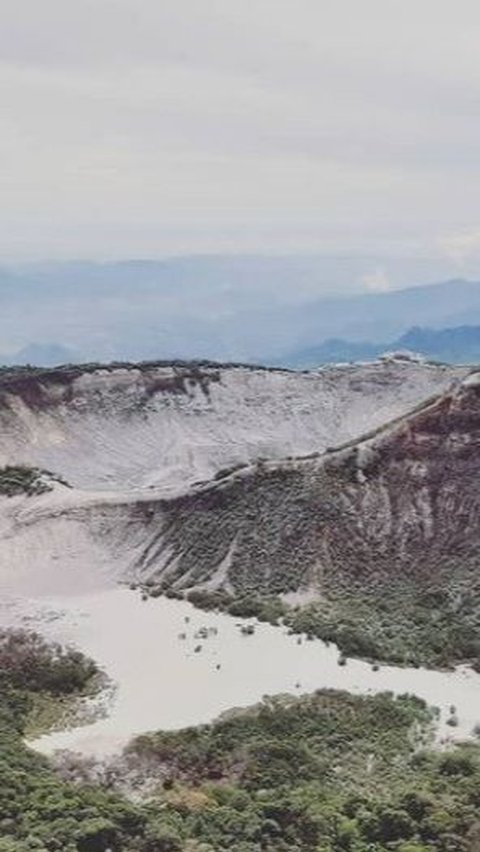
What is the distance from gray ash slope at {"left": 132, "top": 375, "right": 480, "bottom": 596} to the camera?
51562 mm

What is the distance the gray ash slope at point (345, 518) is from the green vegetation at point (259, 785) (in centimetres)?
1139

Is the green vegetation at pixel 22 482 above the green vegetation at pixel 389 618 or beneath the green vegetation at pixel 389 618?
above

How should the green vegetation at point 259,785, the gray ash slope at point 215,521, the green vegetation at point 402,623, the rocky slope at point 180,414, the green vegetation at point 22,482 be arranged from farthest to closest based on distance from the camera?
the rocky slope at point 180,414, the green vegetation at point 22,482, the gray ash slope at point 215,521, the green vegetation at point 402,623, the green vegetation at point 259,785

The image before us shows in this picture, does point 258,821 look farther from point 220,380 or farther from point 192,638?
point 220,380

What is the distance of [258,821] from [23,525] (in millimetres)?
34555

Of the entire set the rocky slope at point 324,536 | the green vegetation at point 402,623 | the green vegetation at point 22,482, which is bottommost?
the green vegetation at point 402,623

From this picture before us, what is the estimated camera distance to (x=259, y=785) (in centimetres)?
3216

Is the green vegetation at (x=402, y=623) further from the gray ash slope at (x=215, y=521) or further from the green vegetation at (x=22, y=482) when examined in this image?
the green vegetation at (x=22, y=482)

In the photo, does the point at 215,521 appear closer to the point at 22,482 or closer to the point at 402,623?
the point at 402,623

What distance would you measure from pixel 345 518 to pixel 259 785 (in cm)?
2275

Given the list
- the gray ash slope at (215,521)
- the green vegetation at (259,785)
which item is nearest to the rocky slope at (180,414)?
the gray ash slope at (215,521)

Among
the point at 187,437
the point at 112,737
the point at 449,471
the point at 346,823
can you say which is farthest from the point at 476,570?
the point at 187,437

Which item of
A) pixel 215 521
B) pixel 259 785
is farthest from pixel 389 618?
pixel 259 785

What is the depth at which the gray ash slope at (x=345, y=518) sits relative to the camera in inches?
2030
